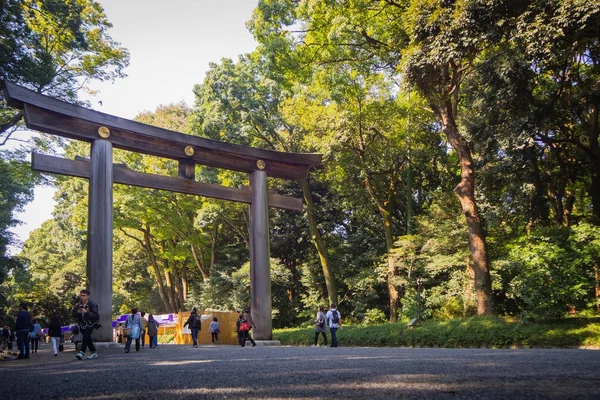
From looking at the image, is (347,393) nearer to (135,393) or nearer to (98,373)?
(135,393)

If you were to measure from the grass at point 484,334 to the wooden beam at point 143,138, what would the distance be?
6767 millimetres

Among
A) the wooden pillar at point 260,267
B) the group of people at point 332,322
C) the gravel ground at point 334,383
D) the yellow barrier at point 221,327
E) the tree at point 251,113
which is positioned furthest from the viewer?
the tree at point 251,113

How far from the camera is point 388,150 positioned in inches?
949

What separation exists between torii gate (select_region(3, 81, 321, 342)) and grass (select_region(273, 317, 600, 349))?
181 inches

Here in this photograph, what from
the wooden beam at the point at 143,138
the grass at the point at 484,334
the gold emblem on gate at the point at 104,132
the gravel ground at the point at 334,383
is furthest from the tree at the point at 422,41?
the gravel ground at the point at 334,383

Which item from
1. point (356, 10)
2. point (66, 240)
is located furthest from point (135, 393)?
point (66, 240)

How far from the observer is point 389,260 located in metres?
23.4

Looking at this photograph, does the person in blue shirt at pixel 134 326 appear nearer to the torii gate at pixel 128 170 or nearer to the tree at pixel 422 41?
the torii gate at pixel 128 170

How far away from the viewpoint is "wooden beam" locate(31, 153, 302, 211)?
1231 centimetres

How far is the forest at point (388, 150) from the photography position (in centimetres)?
1405

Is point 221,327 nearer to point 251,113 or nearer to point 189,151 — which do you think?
point 251,113

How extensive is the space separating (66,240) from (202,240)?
13.7m

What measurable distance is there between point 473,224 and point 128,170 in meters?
11.2

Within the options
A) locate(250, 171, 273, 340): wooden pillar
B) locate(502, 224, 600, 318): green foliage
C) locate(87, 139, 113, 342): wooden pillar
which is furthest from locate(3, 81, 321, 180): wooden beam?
locate(502, 224, 600, 318): green foliage
